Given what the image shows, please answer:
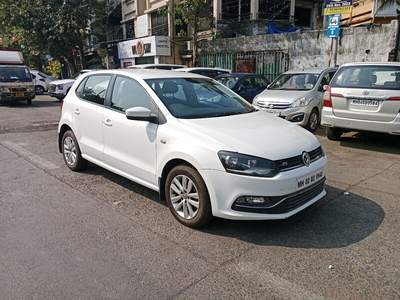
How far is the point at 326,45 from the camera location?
13.2 m

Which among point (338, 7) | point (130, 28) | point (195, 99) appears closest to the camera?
point (195, 99)

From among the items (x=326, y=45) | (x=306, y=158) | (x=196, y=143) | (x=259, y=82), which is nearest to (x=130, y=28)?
(x=326, y=45)

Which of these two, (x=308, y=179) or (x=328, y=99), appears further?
(x=328, y=99)

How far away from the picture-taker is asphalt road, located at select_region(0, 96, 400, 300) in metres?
2.71

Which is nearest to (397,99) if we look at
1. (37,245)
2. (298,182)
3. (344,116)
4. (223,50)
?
(344,116)

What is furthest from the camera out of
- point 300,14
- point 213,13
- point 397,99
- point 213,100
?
point 300,14

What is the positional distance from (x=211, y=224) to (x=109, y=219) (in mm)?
1231

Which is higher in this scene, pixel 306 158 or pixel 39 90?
pixel 306 158

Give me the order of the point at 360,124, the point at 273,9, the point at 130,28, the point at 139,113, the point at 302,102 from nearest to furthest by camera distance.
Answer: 1. the point at 139,113
2. the point at 360,124
3. the point at 302,102
4. the point at 273,9
5. the point at 130,28

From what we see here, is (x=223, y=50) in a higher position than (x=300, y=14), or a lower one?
lower

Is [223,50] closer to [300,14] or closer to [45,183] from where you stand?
[300,14]

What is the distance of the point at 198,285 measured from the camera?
275 centimetres

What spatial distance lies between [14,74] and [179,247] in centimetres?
1531

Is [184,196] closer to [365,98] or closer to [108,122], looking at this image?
[108,122]
